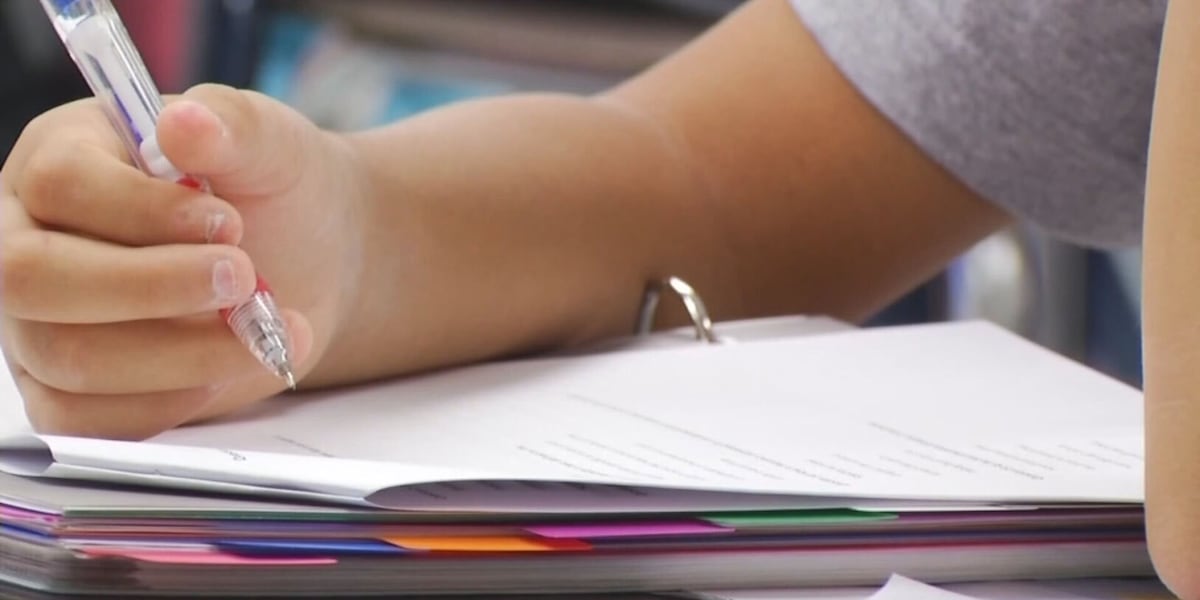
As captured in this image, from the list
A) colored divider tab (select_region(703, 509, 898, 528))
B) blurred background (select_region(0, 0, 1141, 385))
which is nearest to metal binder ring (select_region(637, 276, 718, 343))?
colored divider tab (select_region(703, 509, 898, 528))

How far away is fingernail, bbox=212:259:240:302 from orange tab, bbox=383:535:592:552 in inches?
3.6

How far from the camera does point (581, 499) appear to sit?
1.32ft

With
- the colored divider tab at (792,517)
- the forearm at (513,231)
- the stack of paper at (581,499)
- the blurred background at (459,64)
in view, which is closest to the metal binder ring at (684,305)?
the forearm at (513,231)

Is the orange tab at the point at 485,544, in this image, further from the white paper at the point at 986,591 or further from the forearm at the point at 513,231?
the forearm at the point at 513,231

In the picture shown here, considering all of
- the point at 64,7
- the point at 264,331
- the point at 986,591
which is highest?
the point at 64,7

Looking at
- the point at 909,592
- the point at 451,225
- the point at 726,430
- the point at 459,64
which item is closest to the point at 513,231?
the point at 451,225

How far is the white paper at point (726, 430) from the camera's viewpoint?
0.41 metres

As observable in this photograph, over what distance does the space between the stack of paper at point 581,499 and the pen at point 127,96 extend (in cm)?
3

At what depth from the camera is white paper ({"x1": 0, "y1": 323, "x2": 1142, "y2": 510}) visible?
1.33ft

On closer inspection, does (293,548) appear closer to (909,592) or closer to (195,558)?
(195,558)

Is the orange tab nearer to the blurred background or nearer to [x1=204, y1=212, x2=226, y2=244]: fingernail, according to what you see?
[x1=204, y1=212, x2=226, y2=244]: fingernail

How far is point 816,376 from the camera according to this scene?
21.8 inches

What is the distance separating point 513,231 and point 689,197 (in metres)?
0.10

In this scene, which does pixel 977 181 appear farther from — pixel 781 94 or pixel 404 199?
pixel 404 199
